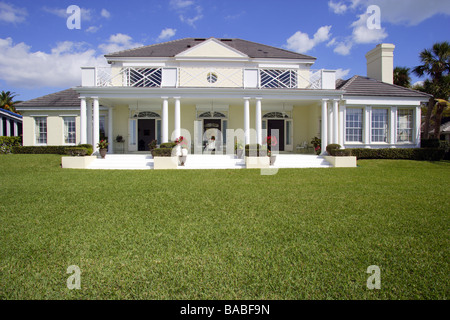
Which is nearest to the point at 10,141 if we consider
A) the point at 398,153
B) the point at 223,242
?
the point at 223,242

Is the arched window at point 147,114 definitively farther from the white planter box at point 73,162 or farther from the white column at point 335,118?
the white column at point 335,118

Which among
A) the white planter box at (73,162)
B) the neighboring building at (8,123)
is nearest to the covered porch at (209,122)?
the white planter box at (73,162)

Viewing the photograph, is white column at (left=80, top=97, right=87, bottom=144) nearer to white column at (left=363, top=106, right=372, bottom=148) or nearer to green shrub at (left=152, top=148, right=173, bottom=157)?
green shrub at (left=152, top=148, right=173, bottom=157)

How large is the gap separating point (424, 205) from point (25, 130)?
23680mm

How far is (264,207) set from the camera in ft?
19.9

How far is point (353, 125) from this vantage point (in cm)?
1756

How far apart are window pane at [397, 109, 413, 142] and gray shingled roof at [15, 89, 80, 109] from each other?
22.3 m

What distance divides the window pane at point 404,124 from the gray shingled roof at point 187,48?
23.0 ft

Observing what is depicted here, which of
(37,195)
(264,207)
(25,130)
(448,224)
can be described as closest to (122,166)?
(37,195)

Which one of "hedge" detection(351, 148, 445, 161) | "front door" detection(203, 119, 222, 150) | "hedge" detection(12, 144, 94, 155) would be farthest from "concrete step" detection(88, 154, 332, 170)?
"hedge" detection(12, 144, 94, 155)

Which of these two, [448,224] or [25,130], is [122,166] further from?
[448,224]

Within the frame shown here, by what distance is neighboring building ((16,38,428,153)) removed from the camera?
1584 centimetres

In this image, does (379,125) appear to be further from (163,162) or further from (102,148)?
(102,148)

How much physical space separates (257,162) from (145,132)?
9075 mm
